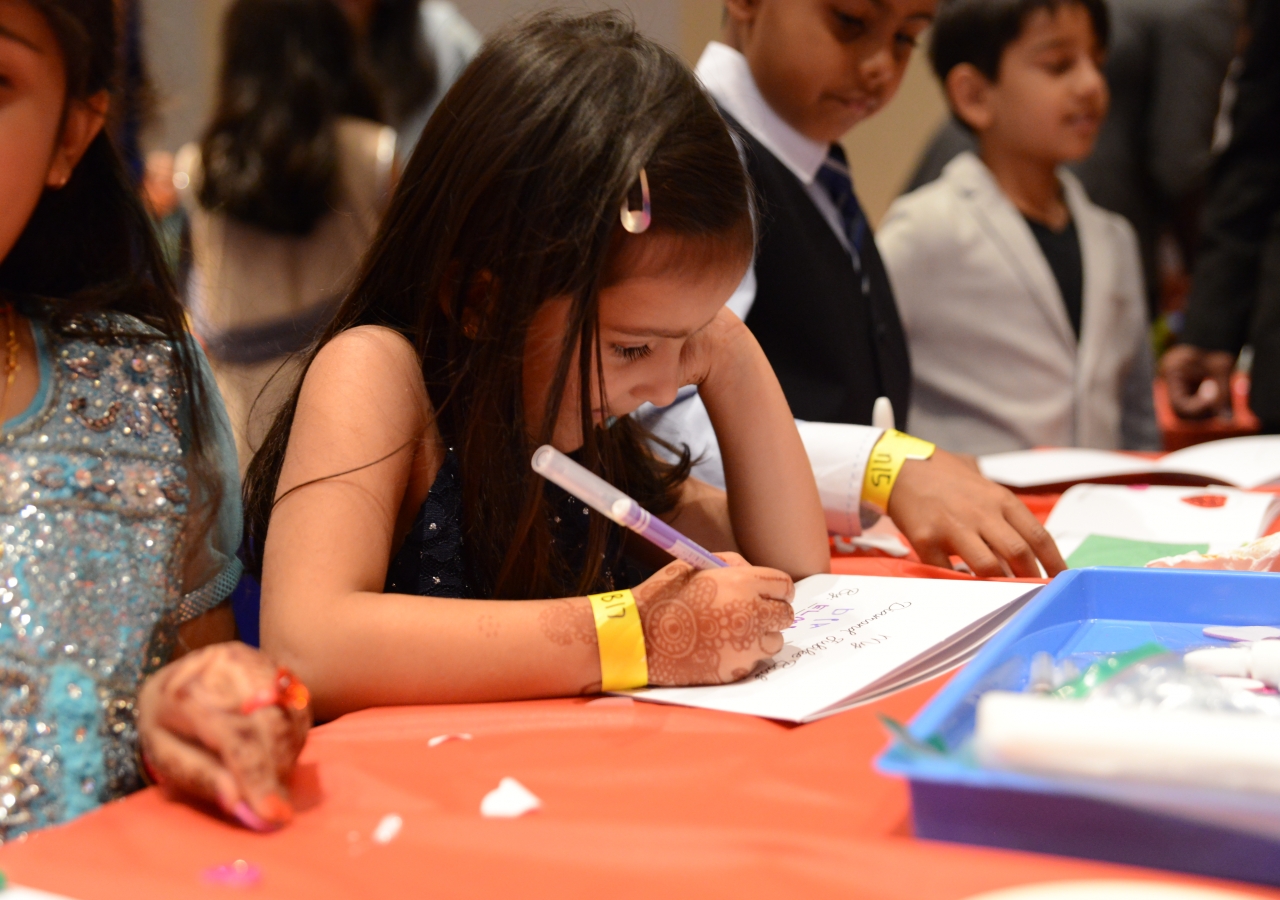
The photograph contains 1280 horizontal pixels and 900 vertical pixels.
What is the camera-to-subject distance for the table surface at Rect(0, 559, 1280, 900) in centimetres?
41

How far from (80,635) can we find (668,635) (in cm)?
31

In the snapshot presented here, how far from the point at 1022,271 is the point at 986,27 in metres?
0.45

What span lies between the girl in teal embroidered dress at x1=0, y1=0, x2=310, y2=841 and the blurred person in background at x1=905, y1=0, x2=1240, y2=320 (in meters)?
2.37

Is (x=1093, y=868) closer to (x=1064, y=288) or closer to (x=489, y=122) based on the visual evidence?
(x=489, y=122)

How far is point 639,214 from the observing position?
27.9 inches

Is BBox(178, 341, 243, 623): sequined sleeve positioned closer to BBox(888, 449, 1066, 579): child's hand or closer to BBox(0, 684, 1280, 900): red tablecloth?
BBox(0, 684, 1280, 900): red tablecloth

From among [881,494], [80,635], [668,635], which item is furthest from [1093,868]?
[881,494]

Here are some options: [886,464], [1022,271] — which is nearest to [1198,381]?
[1022,271]

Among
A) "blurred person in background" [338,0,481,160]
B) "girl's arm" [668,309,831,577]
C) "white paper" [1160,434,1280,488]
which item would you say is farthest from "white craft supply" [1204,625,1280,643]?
"blurred person in background" [338,0,481,160]

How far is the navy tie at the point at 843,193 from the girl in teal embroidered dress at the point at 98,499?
83 cm

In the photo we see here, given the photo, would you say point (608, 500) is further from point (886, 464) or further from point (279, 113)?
point (279, 113)

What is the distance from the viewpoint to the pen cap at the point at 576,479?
0.66 m

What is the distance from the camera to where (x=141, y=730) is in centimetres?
54

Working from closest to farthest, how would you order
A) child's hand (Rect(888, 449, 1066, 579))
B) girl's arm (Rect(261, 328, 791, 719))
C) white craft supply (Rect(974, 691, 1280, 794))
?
white craft supply (Rect(974, 691, 1280, 794)) → girl's arm (Rect(261, 328, 791, 719)) → child's hand (Rect(888, 449, 1066, 579))
